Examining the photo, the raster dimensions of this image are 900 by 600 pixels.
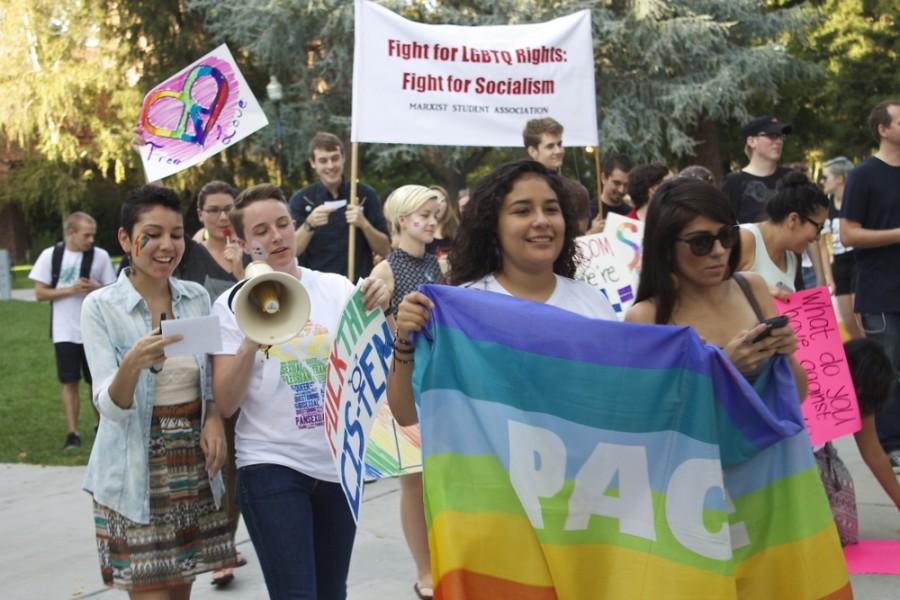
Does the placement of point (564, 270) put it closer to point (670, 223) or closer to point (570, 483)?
point (670, 223)

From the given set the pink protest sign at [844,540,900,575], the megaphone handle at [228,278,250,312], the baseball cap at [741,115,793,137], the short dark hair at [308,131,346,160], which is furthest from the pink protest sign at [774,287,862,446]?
the short dark hair at [308,131,346,160]

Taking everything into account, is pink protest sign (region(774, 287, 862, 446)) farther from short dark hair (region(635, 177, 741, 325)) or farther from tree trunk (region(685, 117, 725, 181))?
tree trunk (region(685, 117, 725, 181))

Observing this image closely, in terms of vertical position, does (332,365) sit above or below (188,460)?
above

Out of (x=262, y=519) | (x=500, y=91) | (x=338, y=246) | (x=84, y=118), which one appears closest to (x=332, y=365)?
(x=262, y=519)

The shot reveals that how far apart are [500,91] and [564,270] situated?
466 centimetres

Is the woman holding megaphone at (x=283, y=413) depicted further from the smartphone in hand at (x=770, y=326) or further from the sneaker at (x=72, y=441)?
the sneaker at (x=72, y=441)

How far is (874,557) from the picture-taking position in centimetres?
573

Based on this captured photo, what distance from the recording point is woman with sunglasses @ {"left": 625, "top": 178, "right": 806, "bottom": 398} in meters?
3.35

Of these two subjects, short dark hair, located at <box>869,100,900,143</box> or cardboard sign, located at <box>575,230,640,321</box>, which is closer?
short dark hair, located at <box>869,100,900,143</box>

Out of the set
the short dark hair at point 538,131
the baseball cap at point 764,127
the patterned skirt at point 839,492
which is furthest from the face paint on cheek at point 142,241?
the baseball cap at point 764,127

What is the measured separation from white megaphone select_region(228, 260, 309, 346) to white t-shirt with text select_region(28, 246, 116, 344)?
659cm

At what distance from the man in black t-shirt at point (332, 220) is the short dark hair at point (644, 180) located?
5.31 feet

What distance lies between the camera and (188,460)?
13.2 feet

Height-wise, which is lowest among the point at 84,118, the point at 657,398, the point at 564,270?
the point at 657,398
